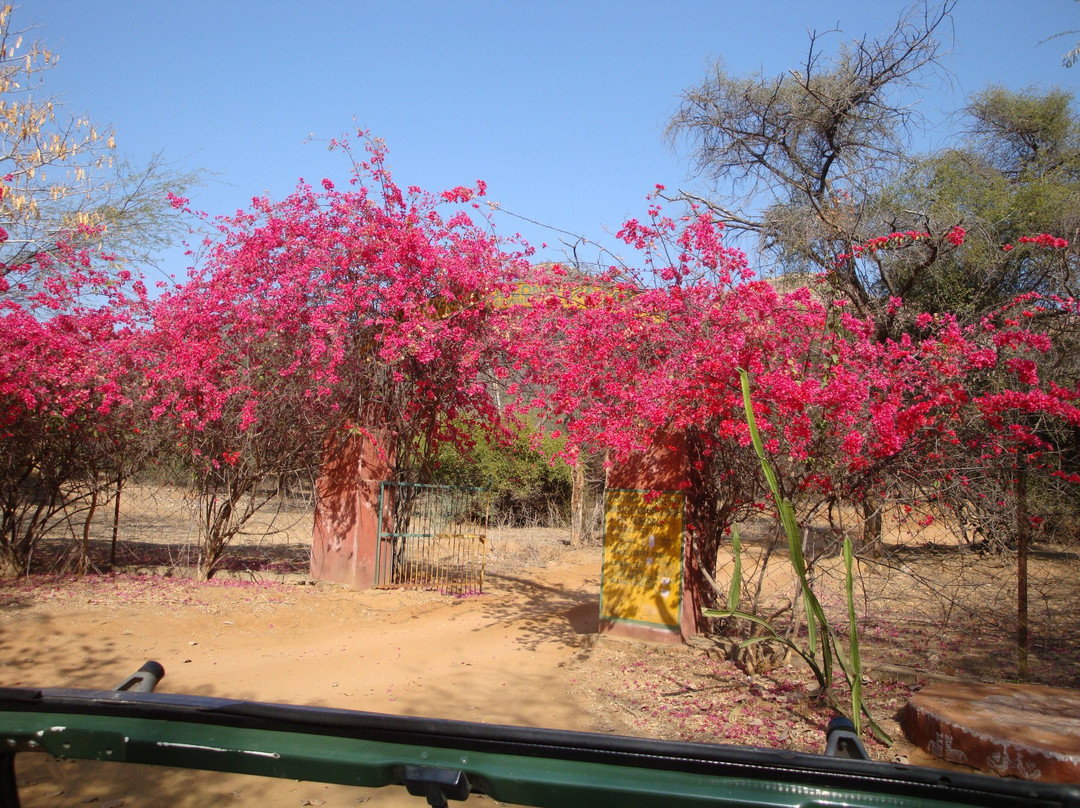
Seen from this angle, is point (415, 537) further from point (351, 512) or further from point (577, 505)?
point (577, 505)

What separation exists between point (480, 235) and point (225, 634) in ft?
21.3

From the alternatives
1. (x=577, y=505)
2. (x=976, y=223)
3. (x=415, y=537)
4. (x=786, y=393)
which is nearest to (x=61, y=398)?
(x=415, y=537)

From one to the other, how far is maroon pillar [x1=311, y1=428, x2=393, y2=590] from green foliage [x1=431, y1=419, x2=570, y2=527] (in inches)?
259

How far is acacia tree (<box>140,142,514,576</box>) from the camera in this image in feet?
33.9

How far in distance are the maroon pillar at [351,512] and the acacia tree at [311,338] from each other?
292 millimetres

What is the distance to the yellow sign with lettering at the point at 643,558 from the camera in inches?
330

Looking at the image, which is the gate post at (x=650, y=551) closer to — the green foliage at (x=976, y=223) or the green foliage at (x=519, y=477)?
the green foliage at (x=976, y=223)

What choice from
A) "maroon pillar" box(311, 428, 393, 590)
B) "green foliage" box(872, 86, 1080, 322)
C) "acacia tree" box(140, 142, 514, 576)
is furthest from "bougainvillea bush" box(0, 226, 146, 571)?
"green foliage" box(872, 86, 1080, 322)

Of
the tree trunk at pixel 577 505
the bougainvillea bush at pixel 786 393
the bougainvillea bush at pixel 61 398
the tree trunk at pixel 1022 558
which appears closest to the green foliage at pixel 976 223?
the bougainvillea bush at pixel 786 393

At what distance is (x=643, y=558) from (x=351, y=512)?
4898 millimetres

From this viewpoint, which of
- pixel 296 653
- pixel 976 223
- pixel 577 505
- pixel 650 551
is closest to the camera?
pixel 296 653

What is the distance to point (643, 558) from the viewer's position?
8586 millimetres

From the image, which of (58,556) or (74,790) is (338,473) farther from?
(74,790)

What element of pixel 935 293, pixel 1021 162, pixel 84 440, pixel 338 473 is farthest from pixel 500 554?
pixel 1021 162
